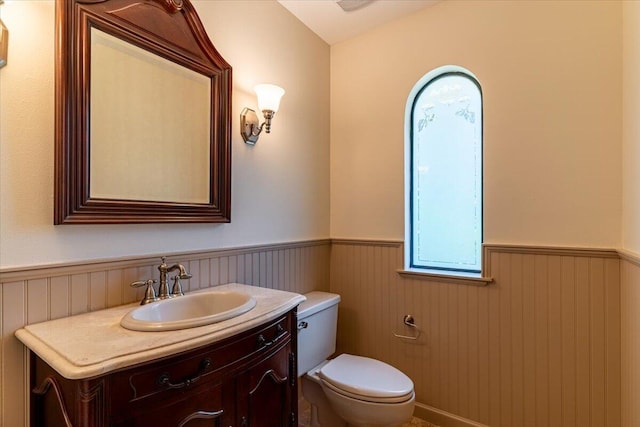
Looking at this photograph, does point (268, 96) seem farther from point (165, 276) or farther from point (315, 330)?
point (315, 330)

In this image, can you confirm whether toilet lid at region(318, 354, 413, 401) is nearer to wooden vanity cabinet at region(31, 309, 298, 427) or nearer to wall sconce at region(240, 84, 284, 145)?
wooden vanity cabinet at region(31, 309, 298, 427)

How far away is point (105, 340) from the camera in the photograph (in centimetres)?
90

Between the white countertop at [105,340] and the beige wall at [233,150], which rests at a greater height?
the beige wall at [233,150]

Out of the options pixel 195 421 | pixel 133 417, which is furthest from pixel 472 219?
pixel 133 417

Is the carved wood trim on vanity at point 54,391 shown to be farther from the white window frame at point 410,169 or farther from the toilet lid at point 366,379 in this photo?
the white window frame at point 410,169

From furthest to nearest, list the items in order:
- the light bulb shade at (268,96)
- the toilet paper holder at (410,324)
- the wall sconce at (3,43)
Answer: the toilet paper holder at (410,324), the light bulb shade at (268,96), the wall sconce at (3,43)

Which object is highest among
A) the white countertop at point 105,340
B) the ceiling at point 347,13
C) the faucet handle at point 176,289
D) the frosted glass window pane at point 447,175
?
the ceiling at point 347,13

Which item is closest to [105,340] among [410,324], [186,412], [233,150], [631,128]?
[186,412]

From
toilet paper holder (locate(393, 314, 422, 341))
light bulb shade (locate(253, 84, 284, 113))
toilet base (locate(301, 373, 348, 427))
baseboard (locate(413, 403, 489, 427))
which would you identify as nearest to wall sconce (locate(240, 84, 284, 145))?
light bulb shade (locate(253, 84, 284, 113))

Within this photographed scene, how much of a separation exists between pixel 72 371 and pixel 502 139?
6.69 feet

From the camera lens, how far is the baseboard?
1.90 metres

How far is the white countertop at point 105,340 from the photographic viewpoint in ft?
2.53

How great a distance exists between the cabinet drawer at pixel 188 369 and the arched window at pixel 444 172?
1.30 metres

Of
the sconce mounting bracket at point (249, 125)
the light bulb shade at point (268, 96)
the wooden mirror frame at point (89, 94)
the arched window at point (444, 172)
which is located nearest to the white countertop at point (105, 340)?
the wooden mirror frame at point (89, 94)
